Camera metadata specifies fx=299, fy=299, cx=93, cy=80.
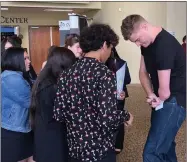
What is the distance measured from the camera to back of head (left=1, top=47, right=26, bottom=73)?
2004mm

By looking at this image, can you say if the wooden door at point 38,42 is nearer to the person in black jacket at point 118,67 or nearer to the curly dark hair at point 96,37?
the person in black jacket at point 118,67

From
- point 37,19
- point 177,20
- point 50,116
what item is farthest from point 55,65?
point 37,19

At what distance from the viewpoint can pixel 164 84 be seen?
1.75m

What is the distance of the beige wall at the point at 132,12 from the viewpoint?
8.76 m

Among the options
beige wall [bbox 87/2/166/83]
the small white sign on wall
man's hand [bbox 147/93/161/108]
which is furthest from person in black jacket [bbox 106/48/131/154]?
beige wall [bbox 87/2/166/83]

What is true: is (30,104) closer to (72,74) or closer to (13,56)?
(13,56)

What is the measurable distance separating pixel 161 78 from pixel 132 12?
7612 millimetres

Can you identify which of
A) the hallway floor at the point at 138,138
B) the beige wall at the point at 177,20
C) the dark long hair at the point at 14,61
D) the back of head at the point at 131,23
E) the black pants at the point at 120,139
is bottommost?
the hallway floor at the point at 138,138

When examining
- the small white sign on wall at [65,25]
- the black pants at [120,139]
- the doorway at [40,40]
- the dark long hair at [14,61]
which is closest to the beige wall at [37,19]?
the doorway at [40,40]

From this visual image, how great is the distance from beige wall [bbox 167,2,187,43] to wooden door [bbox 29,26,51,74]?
17.3ft

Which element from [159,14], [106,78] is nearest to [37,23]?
[159,14]

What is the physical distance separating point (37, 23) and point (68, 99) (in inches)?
435

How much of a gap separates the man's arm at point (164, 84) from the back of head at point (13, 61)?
0.90 metres

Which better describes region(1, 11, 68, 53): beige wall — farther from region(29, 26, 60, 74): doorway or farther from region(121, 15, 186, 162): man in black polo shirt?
region(121, 15, 186, 162): man in black polo shirt
